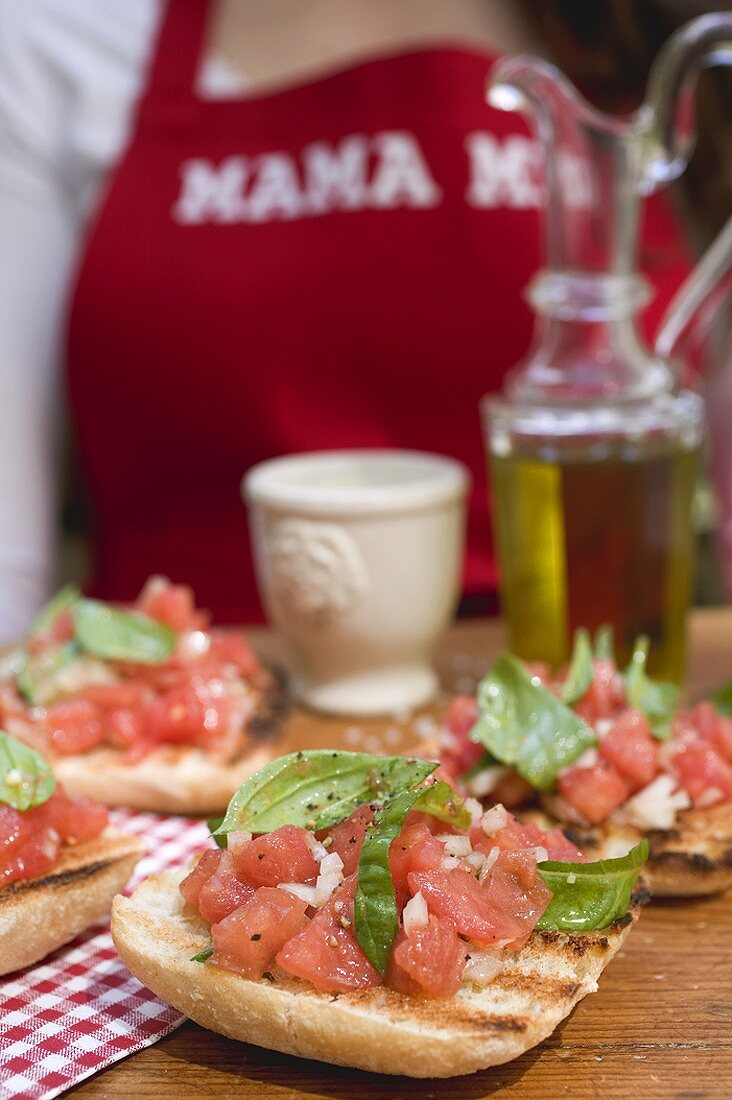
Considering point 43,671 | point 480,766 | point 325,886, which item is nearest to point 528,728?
point 480,766

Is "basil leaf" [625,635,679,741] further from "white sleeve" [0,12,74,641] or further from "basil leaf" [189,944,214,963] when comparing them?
"white sleeve" [0,12,74,641]

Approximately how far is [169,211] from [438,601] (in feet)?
3.86

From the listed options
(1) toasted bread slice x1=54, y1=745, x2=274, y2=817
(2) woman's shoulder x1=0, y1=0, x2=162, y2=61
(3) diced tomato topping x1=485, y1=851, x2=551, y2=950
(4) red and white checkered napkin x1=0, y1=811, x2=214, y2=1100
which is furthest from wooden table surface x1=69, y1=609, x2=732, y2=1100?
(2) woman's shoulder x1=0, y1=0, x2=162, y2=61

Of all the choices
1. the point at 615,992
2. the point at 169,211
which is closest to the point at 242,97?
the point at 169,211

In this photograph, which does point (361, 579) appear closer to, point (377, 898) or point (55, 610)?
point (55, 610)

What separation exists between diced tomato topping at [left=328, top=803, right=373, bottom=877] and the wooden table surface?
0.19 metres

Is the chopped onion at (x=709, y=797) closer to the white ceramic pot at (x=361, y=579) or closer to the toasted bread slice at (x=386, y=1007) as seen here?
the toasted bread slice at (x=386, y=1007)

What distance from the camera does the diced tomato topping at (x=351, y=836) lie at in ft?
3.85

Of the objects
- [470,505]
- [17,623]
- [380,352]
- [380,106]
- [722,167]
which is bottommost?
[17,623]

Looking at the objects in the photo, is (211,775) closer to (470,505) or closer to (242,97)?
(470,505)

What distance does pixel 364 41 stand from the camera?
9.32 feet

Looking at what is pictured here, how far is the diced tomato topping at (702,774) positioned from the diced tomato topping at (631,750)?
5 centimetres

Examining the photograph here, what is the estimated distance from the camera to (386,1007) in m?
1.10

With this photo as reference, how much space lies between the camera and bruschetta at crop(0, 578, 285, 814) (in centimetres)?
170
